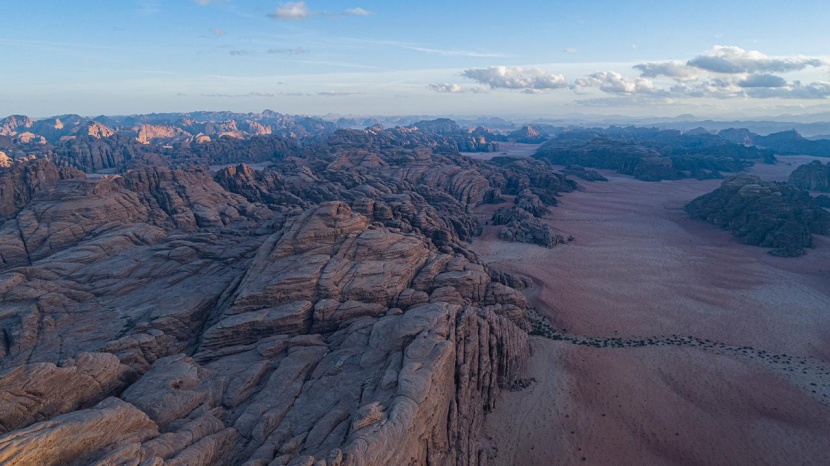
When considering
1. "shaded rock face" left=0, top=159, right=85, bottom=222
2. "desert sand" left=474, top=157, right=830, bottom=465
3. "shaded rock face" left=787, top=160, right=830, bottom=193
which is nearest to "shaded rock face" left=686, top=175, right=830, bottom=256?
"desert sand" left=474, top=157, right=830, bottom=465

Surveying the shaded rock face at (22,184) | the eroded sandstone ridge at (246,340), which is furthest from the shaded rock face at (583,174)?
the shaded rock face at (22,184)

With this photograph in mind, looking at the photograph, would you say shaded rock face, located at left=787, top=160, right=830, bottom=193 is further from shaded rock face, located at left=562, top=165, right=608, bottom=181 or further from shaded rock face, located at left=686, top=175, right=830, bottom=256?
shaded rock face, located at left=562, top=165, right=608, bottom=181

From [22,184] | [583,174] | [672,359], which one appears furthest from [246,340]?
[583,174]

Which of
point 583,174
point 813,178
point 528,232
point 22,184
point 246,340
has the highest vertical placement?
point 22,184

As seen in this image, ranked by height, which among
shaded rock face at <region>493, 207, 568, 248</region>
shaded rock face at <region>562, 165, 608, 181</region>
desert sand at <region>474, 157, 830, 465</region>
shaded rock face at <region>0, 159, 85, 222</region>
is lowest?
desert sand at <region>474, 157, 830, 465</region>

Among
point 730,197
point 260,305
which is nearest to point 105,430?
point 260,305

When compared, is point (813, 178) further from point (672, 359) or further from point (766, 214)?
point (672, 359)
